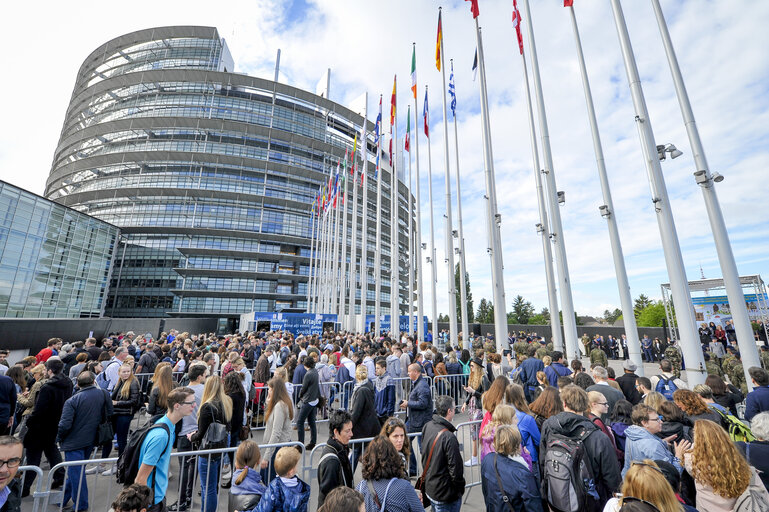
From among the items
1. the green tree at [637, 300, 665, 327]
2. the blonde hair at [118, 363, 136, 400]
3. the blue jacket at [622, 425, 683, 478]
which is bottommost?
the blue jacket at [622, 425, 683, 478]

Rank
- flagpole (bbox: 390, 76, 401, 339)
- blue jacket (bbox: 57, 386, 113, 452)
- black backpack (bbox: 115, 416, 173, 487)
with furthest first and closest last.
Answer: flagpole (bbox: 390, 76, 401, 339), blue jacket (bbox: 57, 386, 113, 452), black backpack (bbox: 115, 416, 173, 487)

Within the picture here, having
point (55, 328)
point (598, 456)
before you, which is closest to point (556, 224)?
point (598, 456)

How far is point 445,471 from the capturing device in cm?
332

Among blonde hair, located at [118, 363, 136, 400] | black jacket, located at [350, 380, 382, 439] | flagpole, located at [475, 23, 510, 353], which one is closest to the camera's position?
black jacket, located at [350, 380, 382, 439]

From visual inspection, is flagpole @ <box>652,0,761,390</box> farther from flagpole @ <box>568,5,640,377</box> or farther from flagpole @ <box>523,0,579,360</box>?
flagpole @ <box>523,0,579,360</box>

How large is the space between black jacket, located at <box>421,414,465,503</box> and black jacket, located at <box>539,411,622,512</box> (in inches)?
38.8

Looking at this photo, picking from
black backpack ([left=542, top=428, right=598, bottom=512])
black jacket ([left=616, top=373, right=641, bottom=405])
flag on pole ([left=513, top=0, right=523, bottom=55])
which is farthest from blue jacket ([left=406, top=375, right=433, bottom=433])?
flag on pole ([left=513, top=0, right=523, bottom=55])

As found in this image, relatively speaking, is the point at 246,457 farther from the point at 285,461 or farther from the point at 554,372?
the point at 554,372

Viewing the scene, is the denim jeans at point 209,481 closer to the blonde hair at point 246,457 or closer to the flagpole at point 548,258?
the blonde hair at point 246,457

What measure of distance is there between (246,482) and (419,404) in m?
2.98

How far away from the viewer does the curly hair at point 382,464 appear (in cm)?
265

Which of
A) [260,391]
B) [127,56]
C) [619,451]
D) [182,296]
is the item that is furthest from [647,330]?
[127,56]

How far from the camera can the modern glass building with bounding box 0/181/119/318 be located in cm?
2423

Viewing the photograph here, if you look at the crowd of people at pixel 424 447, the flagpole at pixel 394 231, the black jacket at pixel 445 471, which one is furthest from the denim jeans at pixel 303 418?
the flagpole at pixel 394 231
